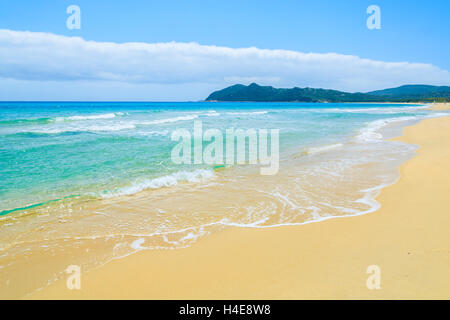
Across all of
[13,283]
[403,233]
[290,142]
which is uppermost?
[290,142]

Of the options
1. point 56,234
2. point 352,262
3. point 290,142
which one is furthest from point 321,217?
point 290,142

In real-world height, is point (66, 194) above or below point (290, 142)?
below

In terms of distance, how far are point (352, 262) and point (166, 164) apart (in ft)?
24.1

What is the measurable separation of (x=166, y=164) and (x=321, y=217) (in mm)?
6170

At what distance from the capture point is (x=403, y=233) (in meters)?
4.03

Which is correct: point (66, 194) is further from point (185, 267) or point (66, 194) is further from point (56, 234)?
point (185, 267)

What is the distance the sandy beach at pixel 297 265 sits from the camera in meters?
2.83

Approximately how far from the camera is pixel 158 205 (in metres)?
5.71

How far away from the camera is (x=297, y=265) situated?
3.31 metres

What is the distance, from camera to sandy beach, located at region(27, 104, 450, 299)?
283 centimetres

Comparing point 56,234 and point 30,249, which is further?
point 56,234
